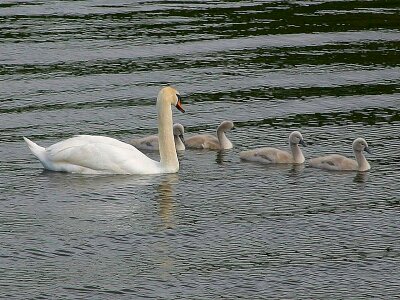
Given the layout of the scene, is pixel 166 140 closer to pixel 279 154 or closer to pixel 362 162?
pixel 279 154

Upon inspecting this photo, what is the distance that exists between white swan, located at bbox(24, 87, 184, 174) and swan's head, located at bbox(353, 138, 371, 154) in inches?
88.4

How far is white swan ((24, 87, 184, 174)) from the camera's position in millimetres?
17047

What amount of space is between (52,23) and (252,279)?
1523 cm

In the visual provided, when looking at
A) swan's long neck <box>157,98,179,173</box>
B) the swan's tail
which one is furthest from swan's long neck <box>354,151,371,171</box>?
the swan's tail

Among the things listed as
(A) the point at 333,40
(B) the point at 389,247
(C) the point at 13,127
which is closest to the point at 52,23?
(A) the point at 333,40

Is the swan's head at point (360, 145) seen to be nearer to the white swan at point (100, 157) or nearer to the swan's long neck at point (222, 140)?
the swan's long neck at point (222, 140)

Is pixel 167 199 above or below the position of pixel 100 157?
below

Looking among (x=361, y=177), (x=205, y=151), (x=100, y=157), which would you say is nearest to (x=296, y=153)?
(x=361, y=177)

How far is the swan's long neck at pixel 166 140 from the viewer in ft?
56.3

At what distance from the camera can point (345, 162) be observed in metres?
17.1

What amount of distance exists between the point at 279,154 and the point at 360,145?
103cm

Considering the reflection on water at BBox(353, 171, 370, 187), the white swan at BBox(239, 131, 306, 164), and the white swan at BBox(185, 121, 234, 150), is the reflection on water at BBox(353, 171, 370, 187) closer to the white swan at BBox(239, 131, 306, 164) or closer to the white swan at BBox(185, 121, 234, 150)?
the white swan at BBox(239, 131, 306, 164)

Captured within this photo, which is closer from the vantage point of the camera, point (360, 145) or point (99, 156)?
point (99, 156)

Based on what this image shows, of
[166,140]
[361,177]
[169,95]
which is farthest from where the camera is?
[169,95]
